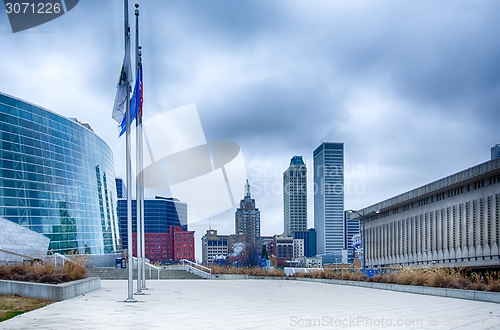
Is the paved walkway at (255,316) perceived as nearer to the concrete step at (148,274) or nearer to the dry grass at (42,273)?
the dry grass at (42,273)

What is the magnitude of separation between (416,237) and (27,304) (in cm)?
5673

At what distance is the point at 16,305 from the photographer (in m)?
13.1

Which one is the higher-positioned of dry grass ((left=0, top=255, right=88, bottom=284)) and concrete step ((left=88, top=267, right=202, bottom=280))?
dry grass ((left=0, top=255, right=88, bottom=284))

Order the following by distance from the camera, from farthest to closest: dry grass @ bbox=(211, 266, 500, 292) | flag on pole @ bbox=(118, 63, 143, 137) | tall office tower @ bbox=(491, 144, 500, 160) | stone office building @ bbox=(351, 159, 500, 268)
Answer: tall office tower @ bbox=(491, 144, 500, 160) → stone office building @ bbox=(351, 159, 500, 268) → flag on pole @ bbox=(118, 63, 143, 137) → dry grass @ bbox=(211, 266, 500, 292)

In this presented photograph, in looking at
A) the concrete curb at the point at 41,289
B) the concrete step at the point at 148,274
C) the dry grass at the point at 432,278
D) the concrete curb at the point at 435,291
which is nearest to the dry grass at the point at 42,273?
the concrete curb at the point at 41,289

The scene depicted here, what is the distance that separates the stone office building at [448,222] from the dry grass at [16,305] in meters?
31.1

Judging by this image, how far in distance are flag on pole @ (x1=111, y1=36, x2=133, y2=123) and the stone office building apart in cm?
2903

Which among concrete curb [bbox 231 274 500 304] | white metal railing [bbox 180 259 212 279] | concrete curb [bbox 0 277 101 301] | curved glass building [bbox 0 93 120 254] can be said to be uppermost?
curved glass building [bbox 0 93 120 254]

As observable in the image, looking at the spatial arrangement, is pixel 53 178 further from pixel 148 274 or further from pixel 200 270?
pixel 200 270

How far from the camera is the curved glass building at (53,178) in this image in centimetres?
4641

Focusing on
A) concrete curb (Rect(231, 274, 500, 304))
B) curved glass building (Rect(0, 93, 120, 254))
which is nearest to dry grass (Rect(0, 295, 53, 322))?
concrete curb (Rect(231, 274, 500, 304))

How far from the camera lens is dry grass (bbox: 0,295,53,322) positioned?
1128 centimetres

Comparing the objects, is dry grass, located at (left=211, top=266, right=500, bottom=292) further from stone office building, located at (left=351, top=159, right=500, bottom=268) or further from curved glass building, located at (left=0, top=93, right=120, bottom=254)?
curved glass building, located at (left=0, top=93, right=120, bottom=254)

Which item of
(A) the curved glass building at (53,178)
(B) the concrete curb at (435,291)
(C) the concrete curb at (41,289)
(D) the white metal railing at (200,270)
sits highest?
(A) the curved glass building at (53,178)
